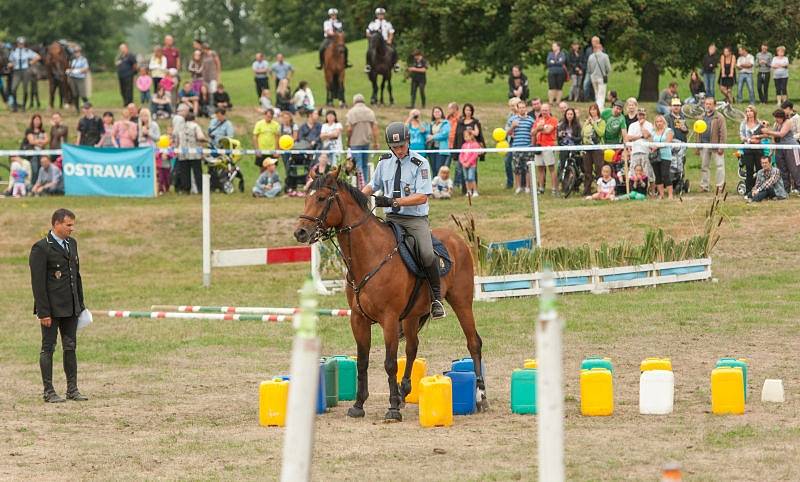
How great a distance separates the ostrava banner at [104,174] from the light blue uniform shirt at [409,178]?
17836mm

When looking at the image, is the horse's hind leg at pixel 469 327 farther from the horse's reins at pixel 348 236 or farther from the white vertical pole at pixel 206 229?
the white vertical pole at pixel 206 229

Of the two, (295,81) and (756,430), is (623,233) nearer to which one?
(756,430)

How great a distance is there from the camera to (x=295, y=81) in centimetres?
5547

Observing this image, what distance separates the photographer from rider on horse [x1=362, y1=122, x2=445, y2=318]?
1248 centimetres

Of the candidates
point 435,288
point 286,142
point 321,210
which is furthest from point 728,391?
point 286,142

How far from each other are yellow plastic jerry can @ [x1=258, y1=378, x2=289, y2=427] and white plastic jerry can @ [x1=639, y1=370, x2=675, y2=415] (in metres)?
3.02

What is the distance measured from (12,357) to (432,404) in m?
7.09

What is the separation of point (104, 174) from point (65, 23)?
46.8 m

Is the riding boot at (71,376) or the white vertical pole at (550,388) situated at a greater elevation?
the white vertical pole at (550,388)

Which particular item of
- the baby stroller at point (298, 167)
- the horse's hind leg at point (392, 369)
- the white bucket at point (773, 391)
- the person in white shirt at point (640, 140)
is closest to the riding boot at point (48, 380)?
the horse's hind leg at point (392, 369)

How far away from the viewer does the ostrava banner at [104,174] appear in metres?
29.8

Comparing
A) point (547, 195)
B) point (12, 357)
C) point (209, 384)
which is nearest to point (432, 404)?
point (209, 384)

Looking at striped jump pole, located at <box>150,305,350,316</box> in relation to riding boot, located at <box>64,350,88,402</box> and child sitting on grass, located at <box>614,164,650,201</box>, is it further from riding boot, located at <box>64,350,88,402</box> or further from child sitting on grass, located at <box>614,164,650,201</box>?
child sitting on grass, located at <box>614,164,650,201</box>

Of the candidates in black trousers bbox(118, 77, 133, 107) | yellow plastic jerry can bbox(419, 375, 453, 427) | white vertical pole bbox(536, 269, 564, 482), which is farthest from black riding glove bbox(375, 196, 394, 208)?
black trousers bbox(118, 77, 133, 107)
